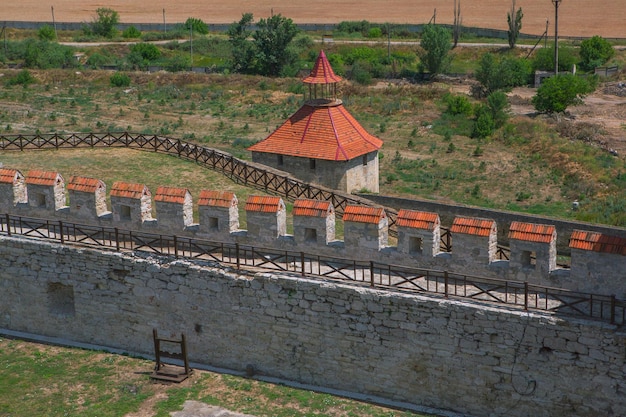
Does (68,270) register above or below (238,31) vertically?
below

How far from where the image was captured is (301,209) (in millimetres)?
18438

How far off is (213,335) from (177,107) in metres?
27.4

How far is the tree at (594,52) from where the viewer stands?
2290 inches

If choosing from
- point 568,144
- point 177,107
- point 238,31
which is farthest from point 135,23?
point 568,144

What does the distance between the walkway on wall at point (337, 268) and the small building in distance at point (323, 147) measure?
25.9ft

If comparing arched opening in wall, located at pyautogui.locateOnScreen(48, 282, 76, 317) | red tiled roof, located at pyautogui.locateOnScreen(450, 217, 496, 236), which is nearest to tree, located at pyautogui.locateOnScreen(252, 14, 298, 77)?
arched opening in wall, located at pyautogui.locateOnScreen(48, 282, 76, 317)

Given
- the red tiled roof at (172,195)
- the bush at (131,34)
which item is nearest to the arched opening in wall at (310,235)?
the red tiled roof at (172,195)

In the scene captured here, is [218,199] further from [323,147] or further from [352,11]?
[352,11]

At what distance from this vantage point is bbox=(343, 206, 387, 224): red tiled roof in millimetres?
18047

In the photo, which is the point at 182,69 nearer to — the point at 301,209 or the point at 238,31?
the point at 238,31

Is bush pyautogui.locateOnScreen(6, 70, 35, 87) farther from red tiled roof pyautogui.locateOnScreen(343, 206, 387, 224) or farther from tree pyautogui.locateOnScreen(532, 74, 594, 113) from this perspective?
red tiled roof pyautogui.locateOnScreen(343, 206, 387, 224)

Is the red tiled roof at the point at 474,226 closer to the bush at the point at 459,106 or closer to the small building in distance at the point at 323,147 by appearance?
the small building in distance at the point at 323,147

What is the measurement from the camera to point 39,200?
2128 centimetres

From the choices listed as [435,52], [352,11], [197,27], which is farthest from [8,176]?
[352,11]
